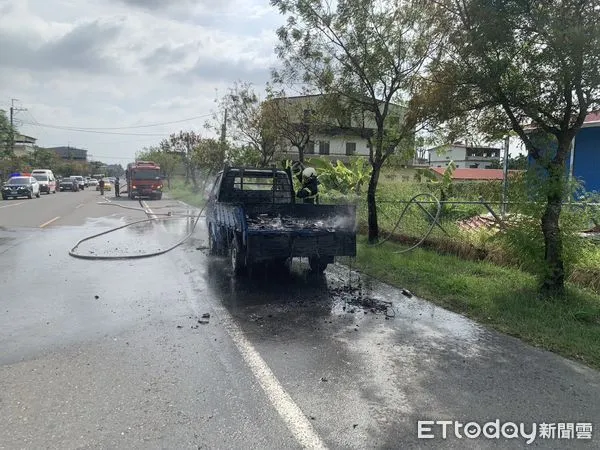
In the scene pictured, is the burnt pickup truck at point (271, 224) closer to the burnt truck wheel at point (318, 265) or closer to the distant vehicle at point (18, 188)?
the burnt truck wheel at point (318, 265)

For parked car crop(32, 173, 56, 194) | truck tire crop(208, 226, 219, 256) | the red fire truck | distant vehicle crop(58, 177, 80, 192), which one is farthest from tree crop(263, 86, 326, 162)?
distant vehicle crop(58, 177, 80, 192)

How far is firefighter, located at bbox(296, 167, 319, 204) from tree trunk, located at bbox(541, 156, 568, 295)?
6.34 m

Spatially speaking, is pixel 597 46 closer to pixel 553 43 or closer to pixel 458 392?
pixel 553 43

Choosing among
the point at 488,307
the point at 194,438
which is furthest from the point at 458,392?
the point at 488,307

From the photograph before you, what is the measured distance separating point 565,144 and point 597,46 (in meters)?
1.68

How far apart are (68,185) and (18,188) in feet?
62.3

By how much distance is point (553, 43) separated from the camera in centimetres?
602

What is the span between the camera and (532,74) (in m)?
6.73

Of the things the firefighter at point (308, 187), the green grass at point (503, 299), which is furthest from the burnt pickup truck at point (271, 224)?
the green grass at point (503, 299)

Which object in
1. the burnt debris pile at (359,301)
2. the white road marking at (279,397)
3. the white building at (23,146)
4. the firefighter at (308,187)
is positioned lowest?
the burnt debris pile at (359,301)

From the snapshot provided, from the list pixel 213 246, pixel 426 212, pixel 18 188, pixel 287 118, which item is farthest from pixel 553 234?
pixel 18 188

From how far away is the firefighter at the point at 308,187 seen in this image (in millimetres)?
12425

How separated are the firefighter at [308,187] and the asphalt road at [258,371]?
4841 millimetres

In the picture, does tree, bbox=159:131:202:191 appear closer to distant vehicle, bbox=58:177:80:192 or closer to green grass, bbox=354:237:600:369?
distant vehicle, bbox=58:177:80:192
